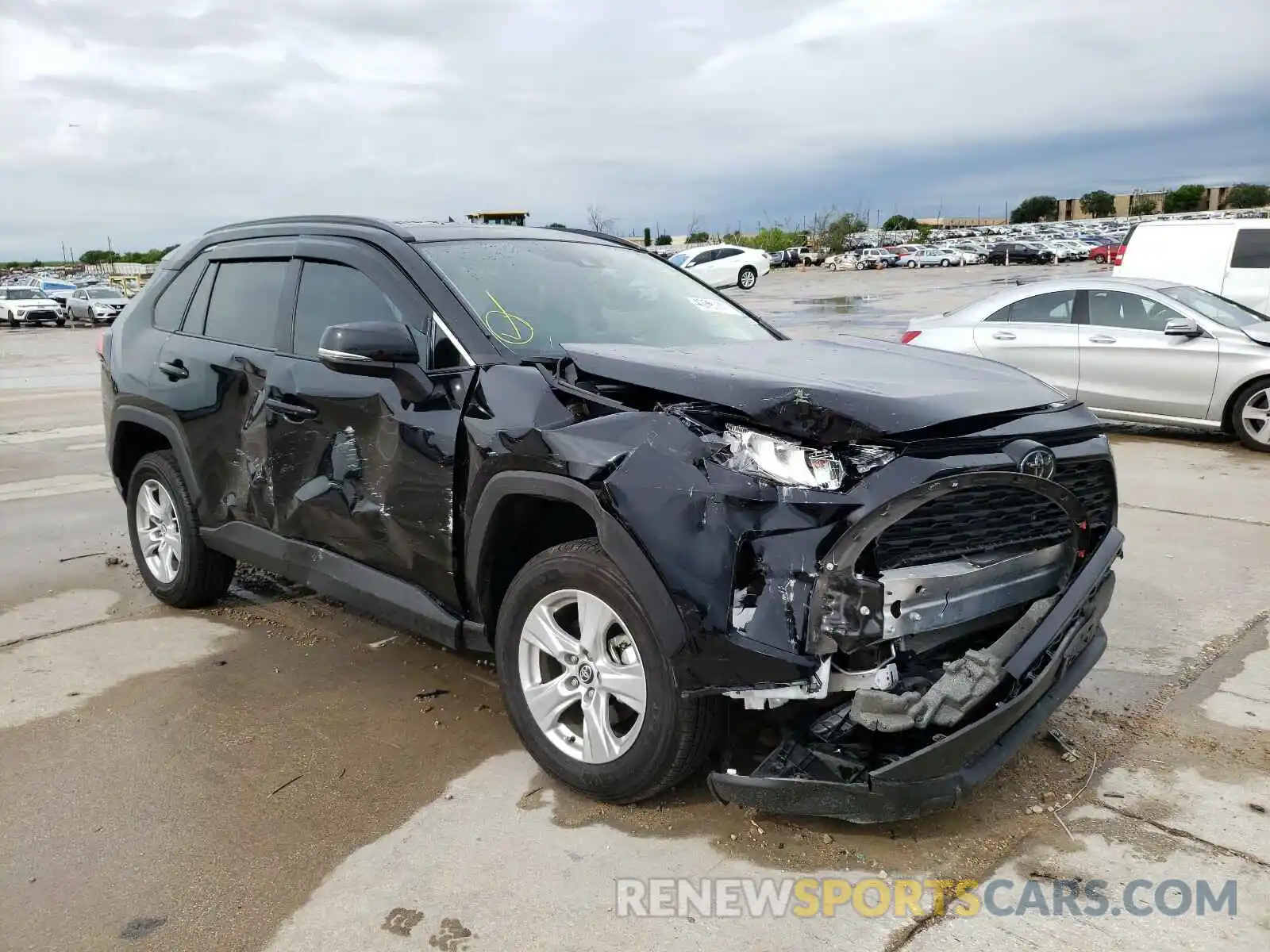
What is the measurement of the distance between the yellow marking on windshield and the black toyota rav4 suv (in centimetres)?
2

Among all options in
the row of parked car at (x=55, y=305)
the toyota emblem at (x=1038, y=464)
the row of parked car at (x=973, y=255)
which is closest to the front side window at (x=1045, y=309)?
the toyota emblem at (x=1038, y=464)

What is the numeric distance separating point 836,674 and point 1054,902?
83 cm

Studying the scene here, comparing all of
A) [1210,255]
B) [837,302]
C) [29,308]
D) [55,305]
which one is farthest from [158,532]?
[29,308]

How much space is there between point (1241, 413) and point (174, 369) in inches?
328

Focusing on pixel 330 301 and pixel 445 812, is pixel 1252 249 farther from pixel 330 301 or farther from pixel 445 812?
pixel 445 812

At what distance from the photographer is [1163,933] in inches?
104

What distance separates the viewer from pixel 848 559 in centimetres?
268

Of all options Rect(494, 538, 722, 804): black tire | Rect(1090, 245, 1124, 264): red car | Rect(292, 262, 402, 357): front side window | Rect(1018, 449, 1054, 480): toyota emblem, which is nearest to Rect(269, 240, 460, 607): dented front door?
Rect(292, 262, 402, 357): front side window

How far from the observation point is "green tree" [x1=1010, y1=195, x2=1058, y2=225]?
14338 centimetres

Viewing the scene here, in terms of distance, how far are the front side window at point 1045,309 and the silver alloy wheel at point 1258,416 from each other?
1.76m

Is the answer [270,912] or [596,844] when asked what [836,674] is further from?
[270,912]

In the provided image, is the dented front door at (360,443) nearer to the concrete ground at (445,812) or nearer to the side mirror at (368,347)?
the side mirror at (368,347)

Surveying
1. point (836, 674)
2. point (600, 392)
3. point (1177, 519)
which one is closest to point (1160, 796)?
point (836, 674)

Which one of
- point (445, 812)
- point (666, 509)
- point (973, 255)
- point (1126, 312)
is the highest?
point (666, 509)
